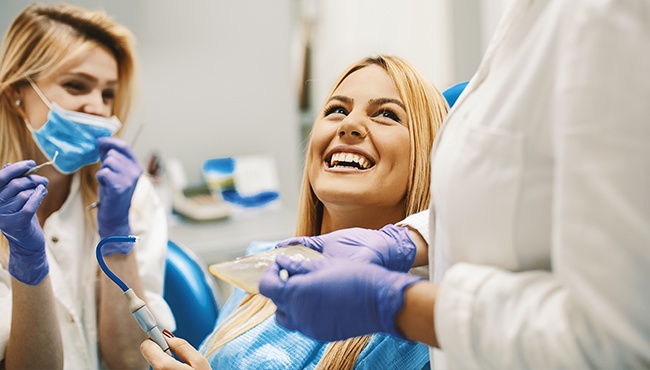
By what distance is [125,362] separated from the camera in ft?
4.91

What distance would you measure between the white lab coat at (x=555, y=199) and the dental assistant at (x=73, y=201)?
994 mm

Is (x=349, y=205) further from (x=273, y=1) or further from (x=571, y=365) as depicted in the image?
(x=273, y=1)

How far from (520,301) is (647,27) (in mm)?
325

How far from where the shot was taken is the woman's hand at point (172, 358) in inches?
39.8

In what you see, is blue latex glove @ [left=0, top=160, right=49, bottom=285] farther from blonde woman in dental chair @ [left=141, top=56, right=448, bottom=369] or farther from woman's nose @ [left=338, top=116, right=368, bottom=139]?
woman's nose @ [left=338, top=116, right=368, bottom=139]

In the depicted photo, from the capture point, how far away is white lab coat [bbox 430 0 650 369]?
1.89 feet

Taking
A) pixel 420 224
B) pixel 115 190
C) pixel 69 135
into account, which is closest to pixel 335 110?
pixel 420 224

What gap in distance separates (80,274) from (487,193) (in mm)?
1254

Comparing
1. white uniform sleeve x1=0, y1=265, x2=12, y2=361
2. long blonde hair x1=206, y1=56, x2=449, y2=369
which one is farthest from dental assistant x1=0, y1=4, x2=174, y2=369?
long blonde hair x1=206, y1=56, x2=449, y2=369

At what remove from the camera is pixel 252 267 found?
88cm

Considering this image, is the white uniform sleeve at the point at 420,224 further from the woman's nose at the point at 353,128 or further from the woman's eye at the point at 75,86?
the woman's eye at the point at 75,86

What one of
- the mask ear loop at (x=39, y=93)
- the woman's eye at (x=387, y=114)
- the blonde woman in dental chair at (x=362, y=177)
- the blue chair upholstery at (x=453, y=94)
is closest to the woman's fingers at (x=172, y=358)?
the blonde woman in dental chair at (x=362, y=177)

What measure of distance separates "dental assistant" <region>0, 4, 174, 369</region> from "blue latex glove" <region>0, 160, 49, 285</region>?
0.04 metres

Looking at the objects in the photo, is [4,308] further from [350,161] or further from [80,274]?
[350,161]
